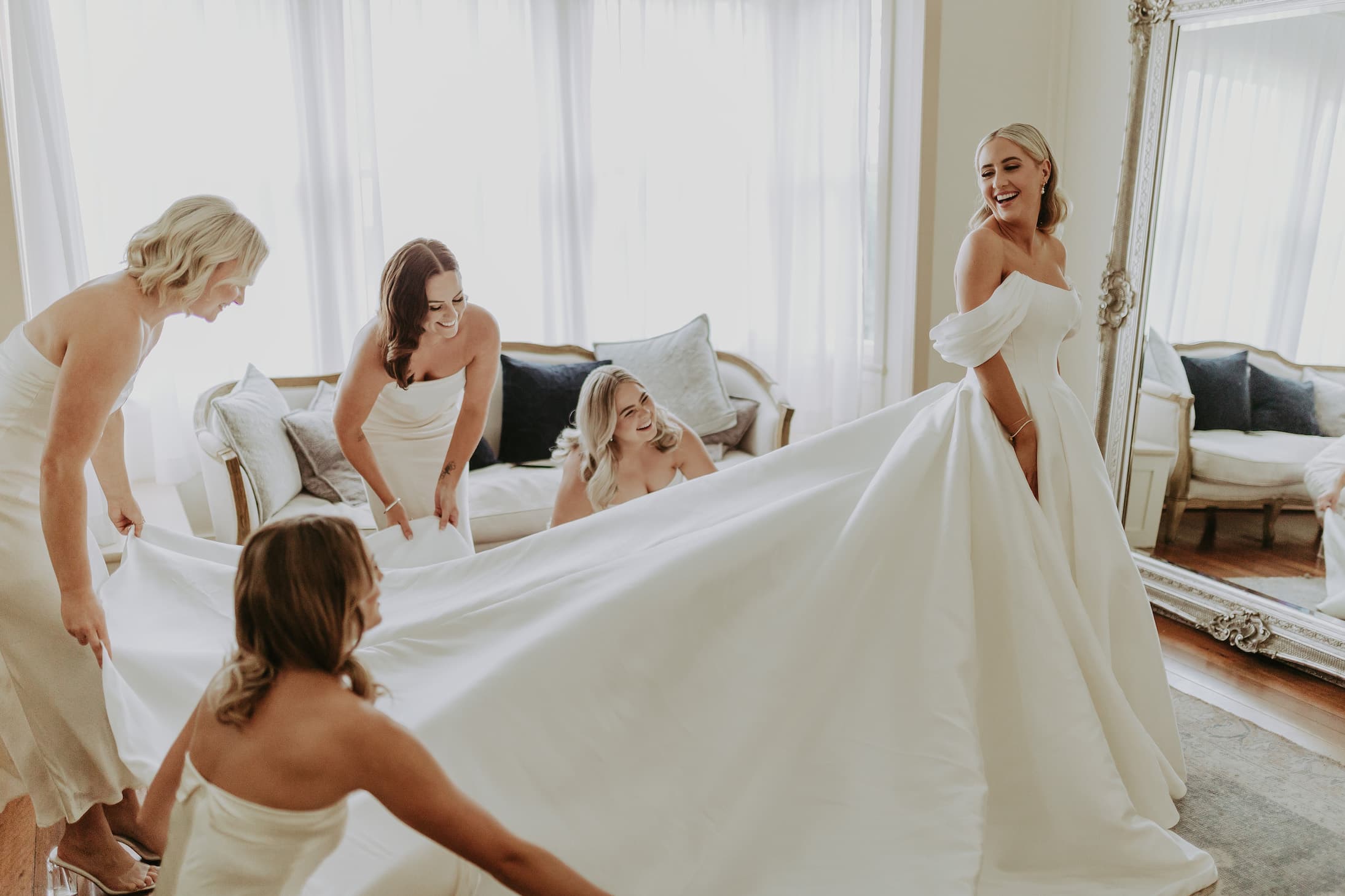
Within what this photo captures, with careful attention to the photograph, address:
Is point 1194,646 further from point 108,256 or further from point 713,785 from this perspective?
point 108,256

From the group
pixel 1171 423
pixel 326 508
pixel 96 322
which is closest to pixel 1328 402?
pixel 1171 423

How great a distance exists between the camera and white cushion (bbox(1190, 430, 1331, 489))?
3.12m

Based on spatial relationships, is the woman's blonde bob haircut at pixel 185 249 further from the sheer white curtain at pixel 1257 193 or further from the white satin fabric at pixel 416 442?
the sheer white curtain at pixel 1257 193

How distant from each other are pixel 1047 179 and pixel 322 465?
A: 9.27 feet

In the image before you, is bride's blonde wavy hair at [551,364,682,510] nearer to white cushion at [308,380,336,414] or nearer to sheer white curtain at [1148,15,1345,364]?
white cushion at [308,380,336,414]

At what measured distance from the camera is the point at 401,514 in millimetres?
2660

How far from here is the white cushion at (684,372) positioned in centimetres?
443

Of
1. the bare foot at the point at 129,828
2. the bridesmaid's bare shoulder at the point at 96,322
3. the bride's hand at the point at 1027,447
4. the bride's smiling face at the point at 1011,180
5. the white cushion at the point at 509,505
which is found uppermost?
the bride's smiling face at the point at 1011,180

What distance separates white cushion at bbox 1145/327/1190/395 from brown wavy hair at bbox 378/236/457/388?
2564 mm

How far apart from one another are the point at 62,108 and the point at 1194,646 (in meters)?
4.88

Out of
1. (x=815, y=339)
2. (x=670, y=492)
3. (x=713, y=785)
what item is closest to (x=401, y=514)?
(x=670, y=492)

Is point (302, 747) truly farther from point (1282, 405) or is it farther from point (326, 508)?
point (1282, 405)

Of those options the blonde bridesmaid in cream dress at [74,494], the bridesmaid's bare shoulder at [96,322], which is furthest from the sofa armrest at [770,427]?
the bridesmaid's bare shoulder at [96,322]

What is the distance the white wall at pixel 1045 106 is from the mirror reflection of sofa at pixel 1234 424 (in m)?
0.55
